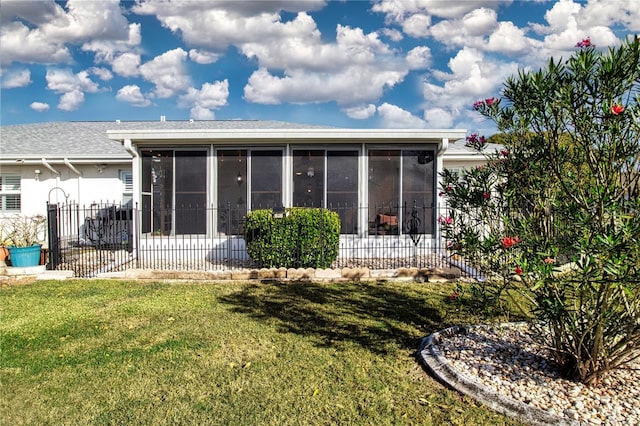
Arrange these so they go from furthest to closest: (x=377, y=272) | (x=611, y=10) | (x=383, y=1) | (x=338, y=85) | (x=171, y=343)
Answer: (x=338, y=85) → (x=383, y=1) → (x=377, y=272) → (x=611, y=10) → (x=171, y=343)

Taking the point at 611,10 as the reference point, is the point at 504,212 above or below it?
below

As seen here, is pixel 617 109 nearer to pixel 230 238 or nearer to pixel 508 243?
pixel 508 243

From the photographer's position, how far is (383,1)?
11.9 m

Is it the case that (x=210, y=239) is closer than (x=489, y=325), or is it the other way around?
(x=489, y=325)

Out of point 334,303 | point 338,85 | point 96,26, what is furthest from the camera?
point 338,85

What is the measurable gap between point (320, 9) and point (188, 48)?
6.27 metres

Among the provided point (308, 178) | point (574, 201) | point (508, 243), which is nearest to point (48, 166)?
point (308, 178)

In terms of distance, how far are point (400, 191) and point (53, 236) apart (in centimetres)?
820

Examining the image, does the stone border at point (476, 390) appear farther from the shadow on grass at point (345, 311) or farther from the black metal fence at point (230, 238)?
the black metal fence at point (230, 238)

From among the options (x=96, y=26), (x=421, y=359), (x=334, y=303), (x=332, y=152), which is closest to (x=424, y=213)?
(x=332, y=152)

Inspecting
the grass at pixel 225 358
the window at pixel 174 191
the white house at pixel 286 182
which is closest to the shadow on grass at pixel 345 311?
the grass at pixel 225 358

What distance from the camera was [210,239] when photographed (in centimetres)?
1048

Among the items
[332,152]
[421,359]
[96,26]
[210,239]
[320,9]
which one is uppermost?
[320,9]

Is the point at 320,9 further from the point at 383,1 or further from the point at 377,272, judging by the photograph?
the point at 377,272
